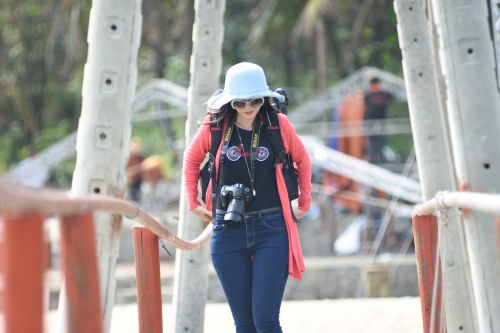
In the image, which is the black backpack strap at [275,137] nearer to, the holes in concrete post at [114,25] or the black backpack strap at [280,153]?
the black backpack strap at [280,153]

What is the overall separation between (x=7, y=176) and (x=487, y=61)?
113 inches

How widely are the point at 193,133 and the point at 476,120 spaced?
3839mm

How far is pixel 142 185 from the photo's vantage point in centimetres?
2417

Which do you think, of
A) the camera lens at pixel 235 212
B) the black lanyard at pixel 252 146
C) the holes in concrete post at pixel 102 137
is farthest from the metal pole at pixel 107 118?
the camera lens at pixel 235 212

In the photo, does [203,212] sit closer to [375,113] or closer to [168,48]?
[375,113]

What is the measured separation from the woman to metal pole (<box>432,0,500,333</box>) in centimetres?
96

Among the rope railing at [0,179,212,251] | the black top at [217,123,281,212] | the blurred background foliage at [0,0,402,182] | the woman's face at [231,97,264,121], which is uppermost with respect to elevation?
the blurred background foliage at [0,0,402,182]

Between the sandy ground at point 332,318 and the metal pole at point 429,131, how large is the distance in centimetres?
283

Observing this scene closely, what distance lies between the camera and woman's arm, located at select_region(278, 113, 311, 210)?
6.30 meters

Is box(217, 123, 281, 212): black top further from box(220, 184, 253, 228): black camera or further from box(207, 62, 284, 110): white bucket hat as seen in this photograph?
box(207, 62, 284, 110): white bucket hat

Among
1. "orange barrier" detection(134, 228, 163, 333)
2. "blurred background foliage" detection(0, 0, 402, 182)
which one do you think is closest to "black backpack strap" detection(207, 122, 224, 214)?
"orange barrier" detection(134, 228, 163, 333)

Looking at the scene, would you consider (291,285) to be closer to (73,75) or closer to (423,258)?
(423,258)

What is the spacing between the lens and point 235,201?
20.0 ft

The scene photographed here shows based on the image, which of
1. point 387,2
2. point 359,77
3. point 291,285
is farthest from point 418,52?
point 387,2
